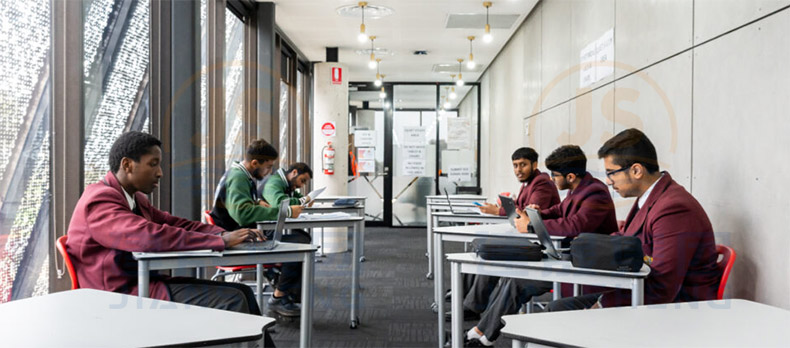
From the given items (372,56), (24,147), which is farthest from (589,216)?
(372,56)

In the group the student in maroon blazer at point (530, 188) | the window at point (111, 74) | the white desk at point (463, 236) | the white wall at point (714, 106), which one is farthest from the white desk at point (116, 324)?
the student in maroon blazer at point (530, 188)

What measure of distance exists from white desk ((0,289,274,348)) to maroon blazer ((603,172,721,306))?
1480 mm

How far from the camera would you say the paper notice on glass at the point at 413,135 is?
9.99 metres

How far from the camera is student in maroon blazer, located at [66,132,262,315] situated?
220 centimetres

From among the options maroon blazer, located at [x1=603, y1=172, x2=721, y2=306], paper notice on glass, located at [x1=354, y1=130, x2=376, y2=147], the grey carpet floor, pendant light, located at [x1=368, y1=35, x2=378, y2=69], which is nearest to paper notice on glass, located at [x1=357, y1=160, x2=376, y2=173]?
paper notice on glass, located at [x1=354, y1=130, x2=376, y2=147]

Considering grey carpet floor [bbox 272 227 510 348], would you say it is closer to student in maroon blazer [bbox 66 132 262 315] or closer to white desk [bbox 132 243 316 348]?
white desk [bbox 132 243 316 348]

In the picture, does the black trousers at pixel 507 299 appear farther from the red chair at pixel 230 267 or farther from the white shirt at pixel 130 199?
the white shirt at pixel 130 199

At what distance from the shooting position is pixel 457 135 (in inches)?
394

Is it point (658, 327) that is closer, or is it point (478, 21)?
point (658, 327)

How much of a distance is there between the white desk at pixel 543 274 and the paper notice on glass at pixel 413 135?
24.7ft

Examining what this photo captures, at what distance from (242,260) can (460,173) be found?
766 cm

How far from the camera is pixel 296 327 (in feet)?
12.3

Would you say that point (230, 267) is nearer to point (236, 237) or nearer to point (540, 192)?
point (236, 237)

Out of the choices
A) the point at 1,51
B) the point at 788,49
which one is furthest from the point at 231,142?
the point at 788,49
